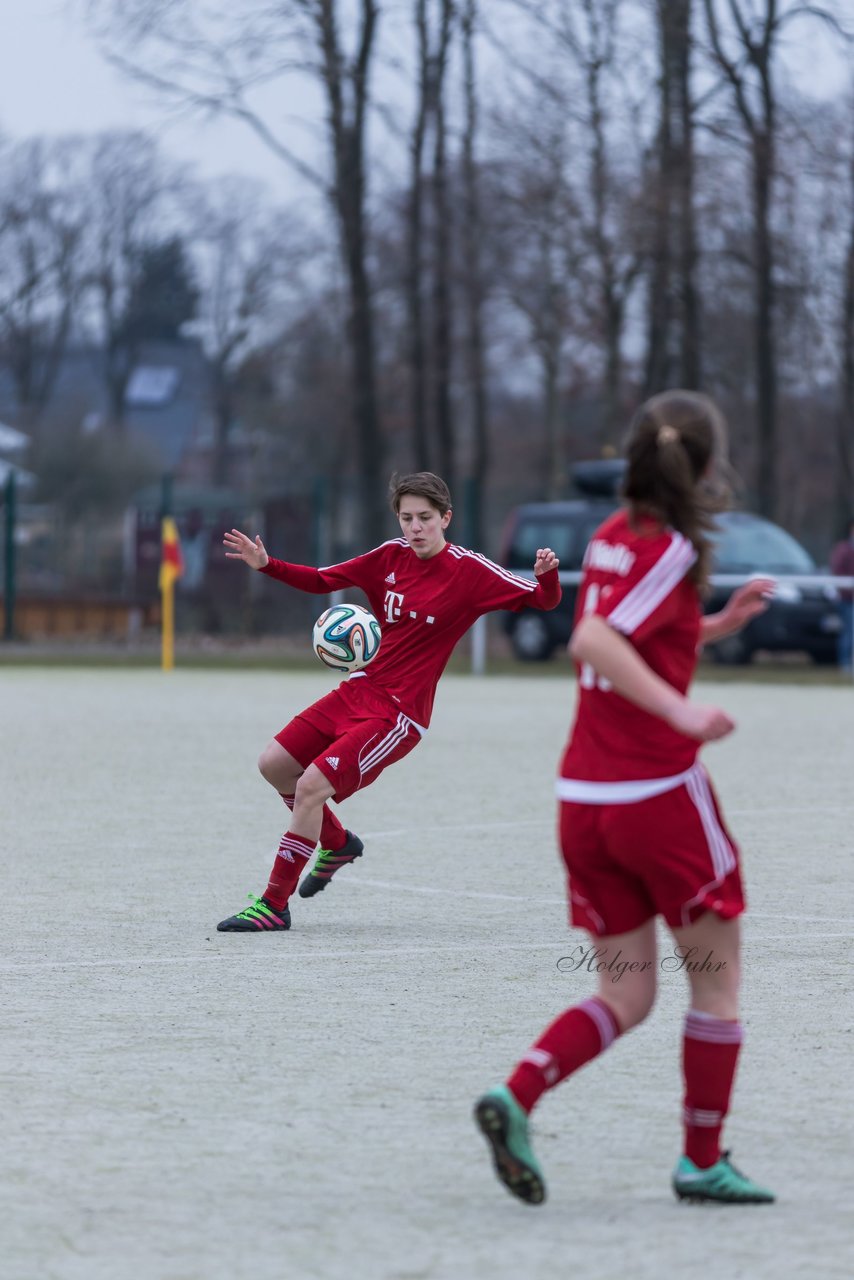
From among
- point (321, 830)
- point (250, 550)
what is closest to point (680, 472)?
point (250, 550)

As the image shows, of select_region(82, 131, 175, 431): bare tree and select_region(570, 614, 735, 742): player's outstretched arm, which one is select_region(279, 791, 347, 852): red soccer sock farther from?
select_region(82, 131, 175, 431): bare tree

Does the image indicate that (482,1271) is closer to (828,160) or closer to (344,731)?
(344,731)

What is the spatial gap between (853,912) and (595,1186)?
12.9 ft

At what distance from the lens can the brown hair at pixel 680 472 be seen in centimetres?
416

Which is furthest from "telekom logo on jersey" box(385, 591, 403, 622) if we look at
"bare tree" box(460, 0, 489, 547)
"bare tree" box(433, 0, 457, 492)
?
"bare tree" box(433, 0, 457, 492)

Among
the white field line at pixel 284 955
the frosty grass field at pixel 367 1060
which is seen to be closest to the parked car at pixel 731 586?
the frosty grass field at pixel 367 1060

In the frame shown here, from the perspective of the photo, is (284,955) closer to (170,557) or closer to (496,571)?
(496,571)

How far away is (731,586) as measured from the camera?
2544 cm

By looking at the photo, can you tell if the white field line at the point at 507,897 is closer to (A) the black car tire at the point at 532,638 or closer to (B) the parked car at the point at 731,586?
(B) the parked car at the point at 731,586

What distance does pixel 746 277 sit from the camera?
43812mm

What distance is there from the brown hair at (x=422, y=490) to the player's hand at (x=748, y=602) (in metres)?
2.78

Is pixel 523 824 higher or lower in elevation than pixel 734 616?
lower

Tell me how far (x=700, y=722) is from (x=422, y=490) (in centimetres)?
355

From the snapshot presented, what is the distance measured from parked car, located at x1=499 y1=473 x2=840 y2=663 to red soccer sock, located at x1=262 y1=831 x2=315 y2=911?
1725 centimetres
